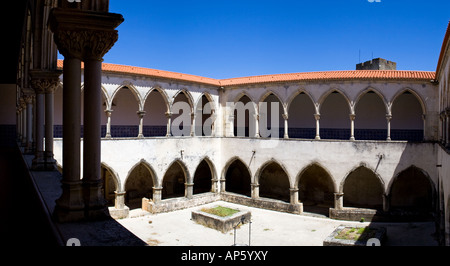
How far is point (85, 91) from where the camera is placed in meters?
4.65

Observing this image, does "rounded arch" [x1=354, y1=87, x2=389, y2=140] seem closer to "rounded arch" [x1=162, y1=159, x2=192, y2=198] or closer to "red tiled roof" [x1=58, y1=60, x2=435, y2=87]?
"red tiled roof" [x1=58, y1=60, x2=435, y2=87]

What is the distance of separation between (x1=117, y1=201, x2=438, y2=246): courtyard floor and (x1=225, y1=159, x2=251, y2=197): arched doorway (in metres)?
7.01

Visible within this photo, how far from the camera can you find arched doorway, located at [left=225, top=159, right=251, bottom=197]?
26.3 m

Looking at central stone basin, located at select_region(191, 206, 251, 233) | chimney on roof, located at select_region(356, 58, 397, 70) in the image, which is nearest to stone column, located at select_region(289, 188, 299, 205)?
central stone basin, located at select_region(191, 206, 251, 233)

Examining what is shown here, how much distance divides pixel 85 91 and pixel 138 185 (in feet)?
62.3

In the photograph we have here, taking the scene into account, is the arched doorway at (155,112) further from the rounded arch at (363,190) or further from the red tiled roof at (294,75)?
the rounded arch at (363,190)

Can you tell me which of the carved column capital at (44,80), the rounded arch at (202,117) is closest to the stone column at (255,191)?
the rounded arch at (202,117)

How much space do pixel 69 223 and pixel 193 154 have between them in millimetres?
17502

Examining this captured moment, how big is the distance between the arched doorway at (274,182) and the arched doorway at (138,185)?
7848mm

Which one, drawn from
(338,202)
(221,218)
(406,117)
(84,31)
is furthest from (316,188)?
(84,31)

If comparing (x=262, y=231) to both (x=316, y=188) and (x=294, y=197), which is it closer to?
(x=294, y=197)

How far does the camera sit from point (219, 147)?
23250 mm
